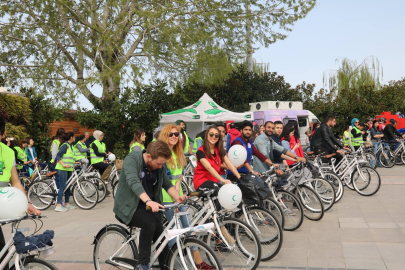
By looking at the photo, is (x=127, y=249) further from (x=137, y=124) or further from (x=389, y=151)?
(x=389, y=151)

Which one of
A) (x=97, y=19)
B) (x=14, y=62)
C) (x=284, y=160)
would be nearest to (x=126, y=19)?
(x=97, y=19)

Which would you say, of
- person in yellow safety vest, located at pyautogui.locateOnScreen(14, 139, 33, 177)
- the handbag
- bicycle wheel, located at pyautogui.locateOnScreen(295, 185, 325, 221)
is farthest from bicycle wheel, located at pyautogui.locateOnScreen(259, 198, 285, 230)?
person in yellow safety vest, located at pyautogui.locateOnScreen(14, 139, 33, 177)

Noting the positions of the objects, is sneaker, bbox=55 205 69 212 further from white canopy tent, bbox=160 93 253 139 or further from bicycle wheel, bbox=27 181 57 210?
white canopy tent, bbox=160 93 253 139

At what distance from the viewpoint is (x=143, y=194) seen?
148 inches

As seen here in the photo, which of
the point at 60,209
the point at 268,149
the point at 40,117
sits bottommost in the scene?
the point at 60,209

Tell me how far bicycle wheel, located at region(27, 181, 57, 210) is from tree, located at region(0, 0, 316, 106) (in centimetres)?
686

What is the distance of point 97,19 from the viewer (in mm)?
18062

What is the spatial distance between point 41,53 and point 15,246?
57.6 ft

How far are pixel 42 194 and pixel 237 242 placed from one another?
22.1 feet

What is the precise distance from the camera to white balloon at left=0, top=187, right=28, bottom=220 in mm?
3273

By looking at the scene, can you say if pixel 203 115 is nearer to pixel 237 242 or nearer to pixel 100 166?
pixel 100 166

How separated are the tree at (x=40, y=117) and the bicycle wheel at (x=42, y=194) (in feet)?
14.2

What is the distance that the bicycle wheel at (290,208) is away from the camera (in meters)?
6.41

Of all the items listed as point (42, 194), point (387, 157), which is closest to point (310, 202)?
point (42, 194)
